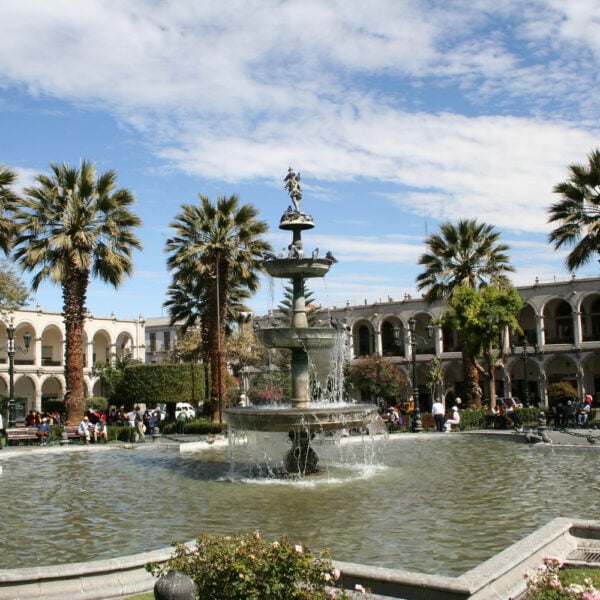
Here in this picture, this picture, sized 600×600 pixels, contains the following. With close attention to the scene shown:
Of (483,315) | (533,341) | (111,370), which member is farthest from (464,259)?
(111,370)

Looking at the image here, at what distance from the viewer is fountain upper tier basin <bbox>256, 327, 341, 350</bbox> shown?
1393 cm

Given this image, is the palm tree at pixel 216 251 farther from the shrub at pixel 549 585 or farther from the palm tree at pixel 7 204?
the shrub at pixel 549 585

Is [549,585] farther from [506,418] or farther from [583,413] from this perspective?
[583,413]

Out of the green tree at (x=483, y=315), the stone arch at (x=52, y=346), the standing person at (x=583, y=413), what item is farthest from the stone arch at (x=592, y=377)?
the stone arch at (x=52, y=346)

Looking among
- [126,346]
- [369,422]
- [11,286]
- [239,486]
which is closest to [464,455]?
[369,422]

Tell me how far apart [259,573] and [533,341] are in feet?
141

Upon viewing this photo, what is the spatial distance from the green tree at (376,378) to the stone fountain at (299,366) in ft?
90.0

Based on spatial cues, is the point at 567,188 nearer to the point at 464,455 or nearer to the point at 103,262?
the point at 464,455

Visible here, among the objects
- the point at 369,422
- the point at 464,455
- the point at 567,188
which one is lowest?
the point at 464,455

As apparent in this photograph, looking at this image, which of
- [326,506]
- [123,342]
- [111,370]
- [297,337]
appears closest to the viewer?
[326,506]

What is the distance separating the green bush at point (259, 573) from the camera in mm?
4848

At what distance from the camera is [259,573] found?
4945 millimetres

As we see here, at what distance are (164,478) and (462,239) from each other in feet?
69.8

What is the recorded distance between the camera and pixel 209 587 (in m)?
5.01
